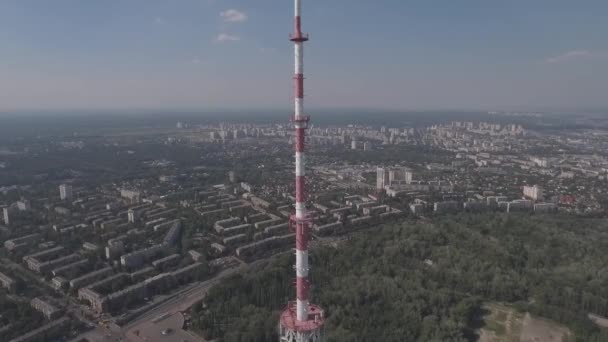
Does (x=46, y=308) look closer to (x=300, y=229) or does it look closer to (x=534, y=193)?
(x=300, y=229)

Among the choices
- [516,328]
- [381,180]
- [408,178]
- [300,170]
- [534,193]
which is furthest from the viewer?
[408,178]

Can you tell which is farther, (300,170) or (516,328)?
(516,328)

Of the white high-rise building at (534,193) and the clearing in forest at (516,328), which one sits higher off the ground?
the white high-rise building at (534,193)

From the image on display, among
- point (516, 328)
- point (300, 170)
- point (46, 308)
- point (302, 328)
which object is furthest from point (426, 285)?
point (46, 308)

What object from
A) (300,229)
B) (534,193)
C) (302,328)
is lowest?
(534,193)

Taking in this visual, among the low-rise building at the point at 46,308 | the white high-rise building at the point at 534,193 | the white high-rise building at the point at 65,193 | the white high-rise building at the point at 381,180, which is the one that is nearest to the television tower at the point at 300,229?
the low-rise building at the point at 46,308

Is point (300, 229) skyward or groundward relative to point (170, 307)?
skyward

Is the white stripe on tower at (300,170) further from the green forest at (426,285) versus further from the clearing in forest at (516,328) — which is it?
the clearing in forest at (516,328)
